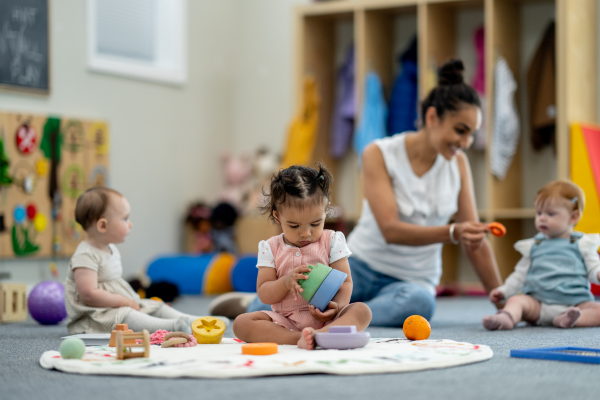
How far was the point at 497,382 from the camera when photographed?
52.7 inches

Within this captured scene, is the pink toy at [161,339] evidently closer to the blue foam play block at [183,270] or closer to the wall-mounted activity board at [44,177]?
the wall-mounted activity board at [44,177]

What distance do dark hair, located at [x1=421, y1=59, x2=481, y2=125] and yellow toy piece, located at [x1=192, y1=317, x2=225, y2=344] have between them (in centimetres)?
103

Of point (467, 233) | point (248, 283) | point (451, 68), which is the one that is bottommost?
point (248, 283)

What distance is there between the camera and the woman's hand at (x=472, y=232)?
2.23m

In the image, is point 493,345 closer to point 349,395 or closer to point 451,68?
point 349,395

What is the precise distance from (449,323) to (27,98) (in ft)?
8.36

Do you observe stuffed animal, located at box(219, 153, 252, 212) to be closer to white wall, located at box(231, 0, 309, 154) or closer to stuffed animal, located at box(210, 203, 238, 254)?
white wall, located at box(231, 0, 309, 154)

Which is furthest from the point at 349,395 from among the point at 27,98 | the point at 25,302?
the point at 27,98

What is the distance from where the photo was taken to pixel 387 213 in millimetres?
2500

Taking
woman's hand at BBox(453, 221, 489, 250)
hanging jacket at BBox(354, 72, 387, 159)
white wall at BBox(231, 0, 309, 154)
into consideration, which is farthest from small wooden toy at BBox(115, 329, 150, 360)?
white wall at BBox(231, 0, 309, 154)

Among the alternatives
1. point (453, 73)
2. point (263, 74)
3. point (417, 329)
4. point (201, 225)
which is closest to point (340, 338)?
point (417, 329)

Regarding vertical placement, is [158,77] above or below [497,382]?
above

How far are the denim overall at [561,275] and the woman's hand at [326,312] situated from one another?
0.93m

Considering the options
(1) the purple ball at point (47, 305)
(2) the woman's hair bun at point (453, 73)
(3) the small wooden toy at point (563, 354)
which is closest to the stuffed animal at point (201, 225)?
(1) the purple ball at point (47, 305)
